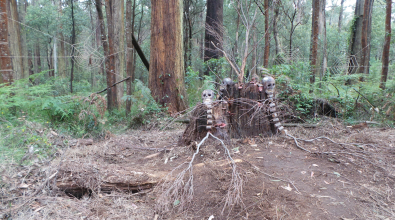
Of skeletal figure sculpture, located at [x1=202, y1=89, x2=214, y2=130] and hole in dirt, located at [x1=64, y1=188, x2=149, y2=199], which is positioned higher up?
skeletal figure sculpture, located at [x1=202, y1=89, x2=214, y2=130]

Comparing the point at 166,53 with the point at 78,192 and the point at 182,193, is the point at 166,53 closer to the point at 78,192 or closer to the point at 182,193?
the point at 78,192

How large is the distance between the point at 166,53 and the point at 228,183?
17.2 feet

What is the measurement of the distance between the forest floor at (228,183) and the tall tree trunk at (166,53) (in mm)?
3398

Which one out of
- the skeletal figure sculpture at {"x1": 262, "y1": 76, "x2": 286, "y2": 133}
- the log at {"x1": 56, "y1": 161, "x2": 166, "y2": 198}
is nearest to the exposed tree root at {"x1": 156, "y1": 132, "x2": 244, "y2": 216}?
the log at {"x1": 56, "y1": 161, "x2": 166, "y2": 198}

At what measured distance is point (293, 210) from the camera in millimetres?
2447

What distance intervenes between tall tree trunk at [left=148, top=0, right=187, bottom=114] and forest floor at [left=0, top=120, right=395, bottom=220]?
3398mm

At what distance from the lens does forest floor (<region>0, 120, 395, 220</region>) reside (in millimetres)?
2559

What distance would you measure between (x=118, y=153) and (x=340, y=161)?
11.7 ft

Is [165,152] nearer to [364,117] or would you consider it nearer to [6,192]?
[6,192]

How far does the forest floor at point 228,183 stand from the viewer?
2.56m

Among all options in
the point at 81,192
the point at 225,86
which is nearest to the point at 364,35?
the point at 225,86

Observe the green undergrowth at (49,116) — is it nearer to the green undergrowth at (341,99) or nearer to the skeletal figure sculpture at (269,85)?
the skeletal figure sculpture at (269,85)

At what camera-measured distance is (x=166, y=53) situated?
286 inches

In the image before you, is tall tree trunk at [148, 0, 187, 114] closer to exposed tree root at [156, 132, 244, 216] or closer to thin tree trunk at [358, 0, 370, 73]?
exposed tree root at [156, 132, 244, 216]
